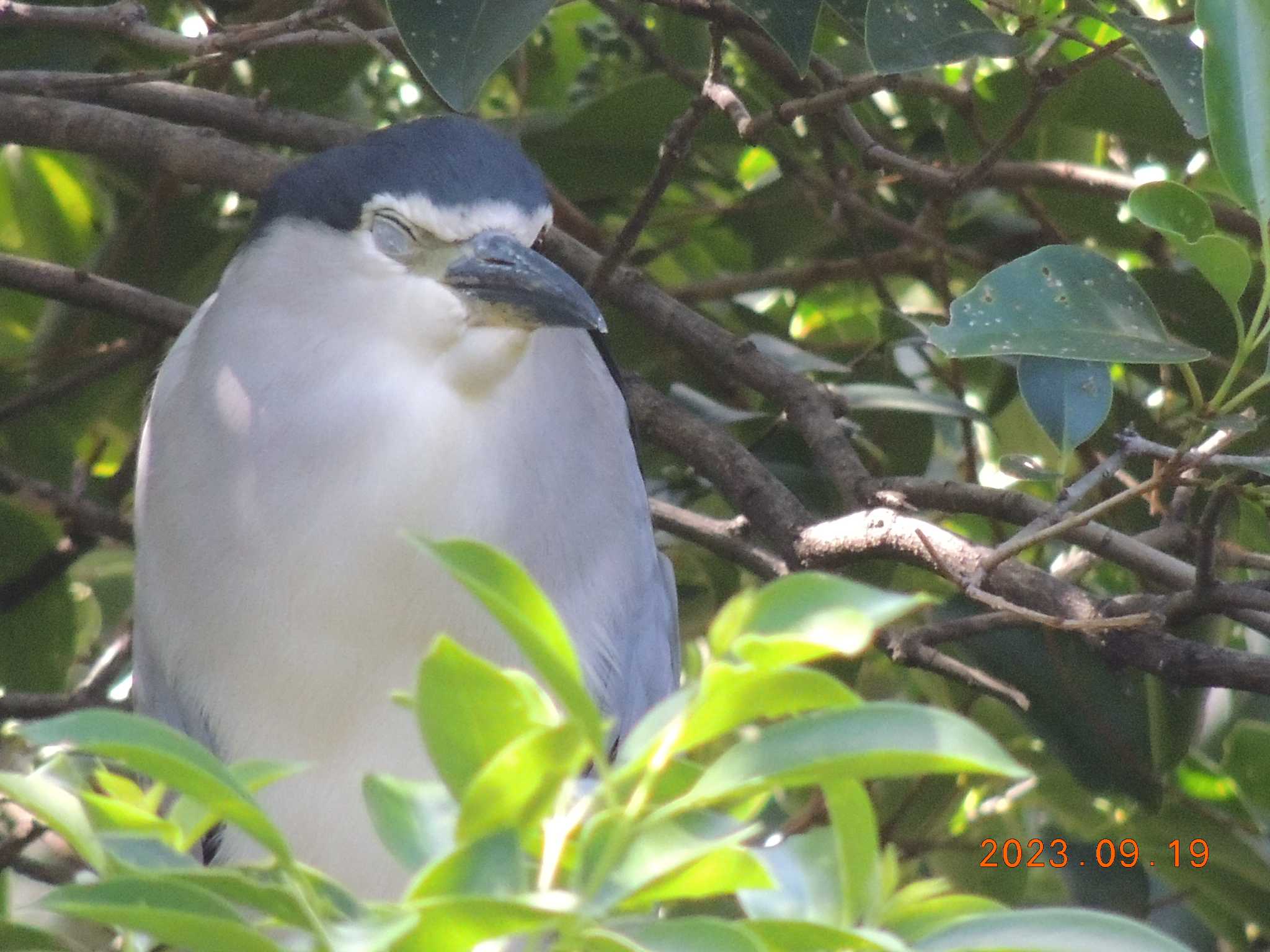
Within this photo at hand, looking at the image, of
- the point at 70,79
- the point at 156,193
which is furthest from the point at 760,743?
the point at 156,193

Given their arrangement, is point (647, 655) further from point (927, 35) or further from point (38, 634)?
point (38, 634)

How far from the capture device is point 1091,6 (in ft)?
4.98

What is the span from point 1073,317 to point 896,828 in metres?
0.98

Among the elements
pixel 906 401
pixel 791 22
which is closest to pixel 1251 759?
pixel 906 401

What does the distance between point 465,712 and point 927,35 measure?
105 centimetres

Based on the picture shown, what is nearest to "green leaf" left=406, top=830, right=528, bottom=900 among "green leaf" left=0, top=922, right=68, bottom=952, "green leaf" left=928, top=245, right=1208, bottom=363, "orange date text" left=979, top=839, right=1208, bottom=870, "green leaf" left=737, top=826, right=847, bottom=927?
"green leaf" left=737, top=826, right=847, bottom=927

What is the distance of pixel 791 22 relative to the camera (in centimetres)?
163

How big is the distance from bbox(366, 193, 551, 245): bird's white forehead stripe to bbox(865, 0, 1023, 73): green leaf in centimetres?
41

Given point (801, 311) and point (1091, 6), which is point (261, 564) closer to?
point (1091, 6)

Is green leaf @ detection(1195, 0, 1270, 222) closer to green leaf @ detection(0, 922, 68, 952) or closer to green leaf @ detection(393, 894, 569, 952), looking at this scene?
green leaf @ detection(393, 894, 569, 952)

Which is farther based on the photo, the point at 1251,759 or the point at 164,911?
the point at 1251,759

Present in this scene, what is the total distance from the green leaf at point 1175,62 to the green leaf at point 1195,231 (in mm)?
116

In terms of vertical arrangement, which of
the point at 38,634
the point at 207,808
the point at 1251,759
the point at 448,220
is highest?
the point at 207,808

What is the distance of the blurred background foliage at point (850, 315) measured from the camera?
6.24 ft
